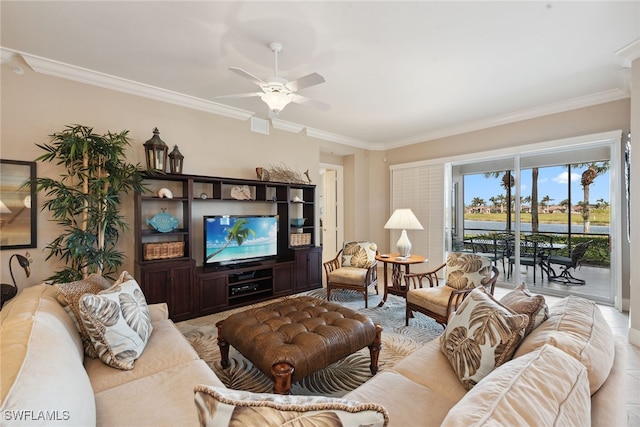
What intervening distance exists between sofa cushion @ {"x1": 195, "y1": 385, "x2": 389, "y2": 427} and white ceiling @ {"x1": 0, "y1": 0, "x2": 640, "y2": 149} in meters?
2.47

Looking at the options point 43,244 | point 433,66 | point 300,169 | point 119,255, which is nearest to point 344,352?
point 119,255

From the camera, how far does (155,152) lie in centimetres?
324

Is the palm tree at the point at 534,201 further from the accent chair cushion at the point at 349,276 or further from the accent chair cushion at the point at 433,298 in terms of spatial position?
the accent chair cushion at the point at 349,276

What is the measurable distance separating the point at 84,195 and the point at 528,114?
5843 millimetres

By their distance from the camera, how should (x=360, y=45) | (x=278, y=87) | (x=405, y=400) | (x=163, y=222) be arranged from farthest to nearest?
(x=163, y=222) < (x=360, y=45) < (x=278, y=87) < (x=405, y=400)

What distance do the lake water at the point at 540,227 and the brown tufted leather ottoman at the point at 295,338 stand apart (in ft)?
12.6

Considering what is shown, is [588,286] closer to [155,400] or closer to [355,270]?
[355,270]

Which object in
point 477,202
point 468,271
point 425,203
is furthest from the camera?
point 425,203

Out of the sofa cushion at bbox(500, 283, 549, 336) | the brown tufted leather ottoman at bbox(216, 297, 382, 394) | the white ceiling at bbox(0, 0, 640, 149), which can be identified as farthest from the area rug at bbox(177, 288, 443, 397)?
the white ceiling at bbox(0, 0, 640, 149)

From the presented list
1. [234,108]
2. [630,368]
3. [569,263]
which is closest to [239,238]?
[234,108]

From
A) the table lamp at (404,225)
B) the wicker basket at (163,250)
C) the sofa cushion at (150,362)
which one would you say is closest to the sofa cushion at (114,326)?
the sofa cushion at (150,362)

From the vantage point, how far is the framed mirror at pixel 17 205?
2695 mm

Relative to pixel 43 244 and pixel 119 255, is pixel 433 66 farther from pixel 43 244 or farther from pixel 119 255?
pixel 43 244

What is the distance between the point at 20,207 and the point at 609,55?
19.9ft
